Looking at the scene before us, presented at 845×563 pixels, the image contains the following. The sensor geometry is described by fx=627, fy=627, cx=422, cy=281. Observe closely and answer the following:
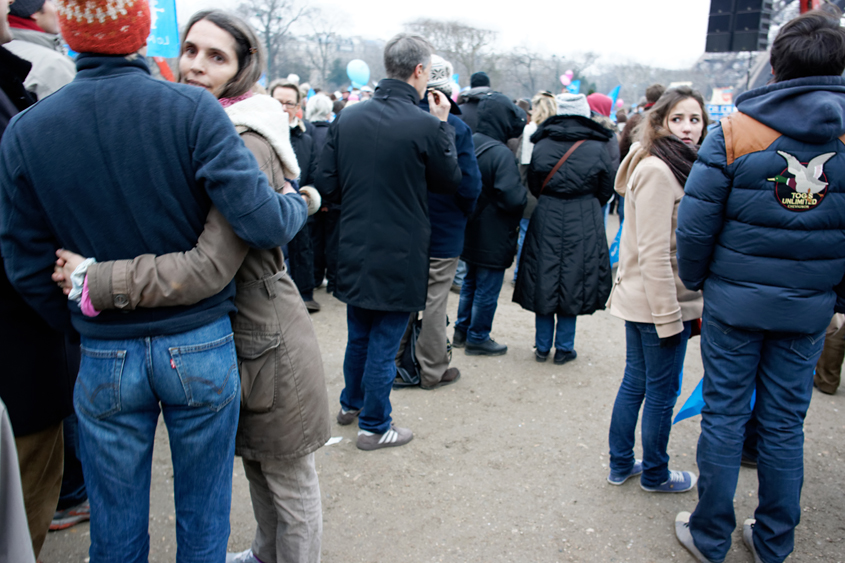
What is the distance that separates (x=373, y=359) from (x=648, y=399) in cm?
138

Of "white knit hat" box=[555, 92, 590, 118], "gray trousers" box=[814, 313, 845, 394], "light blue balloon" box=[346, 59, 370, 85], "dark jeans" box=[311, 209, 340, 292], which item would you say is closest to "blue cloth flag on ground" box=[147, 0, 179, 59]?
"dark jeans" box=[311, 209, 340, 292]

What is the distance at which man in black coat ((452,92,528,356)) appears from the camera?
4.45 meters

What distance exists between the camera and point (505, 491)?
10.0 feet

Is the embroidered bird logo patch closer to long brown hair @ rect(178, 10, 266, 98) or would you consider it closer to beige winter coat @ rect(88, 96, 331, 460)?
beige winter coat @ rect(88, 96, 331, 460)

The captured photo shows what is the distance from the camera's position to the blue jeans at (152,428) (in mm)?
1623

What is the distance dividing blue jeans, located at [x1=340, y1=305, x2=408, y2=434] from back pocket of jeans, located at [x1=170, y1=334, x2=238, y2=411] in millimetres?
1581

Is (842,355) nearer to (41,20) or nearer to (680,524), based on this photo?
(680,524)

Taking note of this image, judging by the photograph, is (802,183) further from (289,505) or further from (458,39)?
(458,39)

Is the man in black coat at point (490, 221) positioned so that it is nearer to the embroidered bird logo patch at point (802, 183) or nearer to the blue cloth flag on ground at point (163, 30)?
the blue cloth flag on ground at point (163, 30)

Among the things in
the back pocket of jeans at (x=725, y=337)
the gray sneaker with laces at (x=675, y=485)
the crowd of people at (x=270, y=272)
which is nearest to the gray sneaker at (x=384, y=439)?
the crowd of people at (x=270, y=272)

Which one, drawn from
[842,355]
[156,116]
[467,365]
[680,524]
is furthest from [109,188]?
[842,355]

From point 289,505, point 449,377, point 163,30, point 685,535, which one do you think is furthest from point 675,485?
point 163,30

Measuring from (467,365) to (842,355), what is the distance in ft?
8.13

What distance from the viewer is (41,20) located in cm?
286
